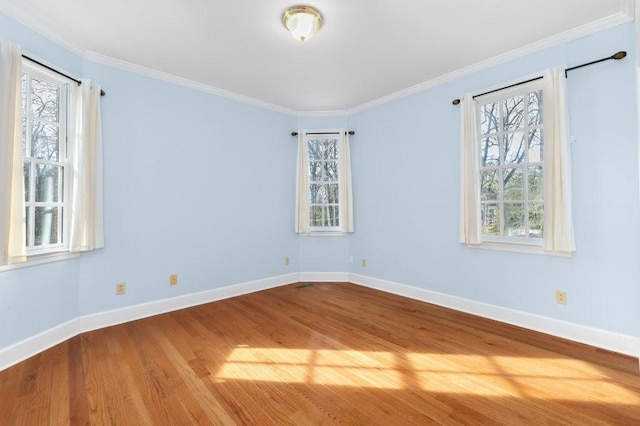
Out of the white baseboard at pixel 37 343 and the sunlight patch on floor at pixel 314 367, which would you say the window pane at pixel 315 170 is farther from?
the white baseboard at pixel 37 343

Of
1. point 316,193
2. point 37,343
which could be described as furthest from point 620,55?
point 37,343

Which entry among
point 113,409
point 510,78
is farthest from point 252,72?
point 113,409

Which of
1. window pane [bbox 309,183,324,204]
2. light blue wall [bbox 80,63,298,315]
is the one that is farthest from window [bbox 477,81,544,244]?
light blue wall [bbox 80,63,298,315]

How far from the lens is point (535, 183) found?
9.46 feet

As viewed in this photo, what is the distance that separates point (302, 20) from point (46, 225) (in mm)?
2753

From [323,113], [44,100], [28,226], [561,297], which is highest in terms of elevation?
[323,113]

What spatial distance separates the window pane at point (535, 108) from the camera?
9.37 ft

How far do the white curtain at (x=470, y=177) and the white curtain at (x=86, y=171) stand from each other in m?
3.66

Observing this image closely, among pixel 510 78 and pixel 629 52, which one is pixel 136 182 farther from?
pixel 629 52

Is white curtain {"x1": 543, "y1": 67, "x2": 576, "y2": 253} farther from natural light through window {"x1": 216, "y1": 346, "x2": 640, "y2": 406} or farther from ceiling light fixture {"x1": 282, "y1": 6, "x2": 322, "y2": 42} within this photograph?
ceiling light fixture {"x1": 282, "y1": 6, "x2": 322, "y2": 42}

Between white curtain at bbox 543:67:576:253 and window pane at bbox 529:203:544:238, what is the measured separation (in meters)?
0.18

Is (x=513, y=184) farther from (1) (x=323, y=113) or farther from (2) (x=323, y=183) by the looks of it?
(1) (x=323, y=113)

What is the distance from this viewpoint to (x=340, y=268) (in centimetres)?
468

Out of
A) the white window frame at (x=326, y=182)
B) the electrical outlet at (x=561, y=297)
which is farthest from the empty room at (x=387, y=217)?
the white window frame at (x=326, y=182)
